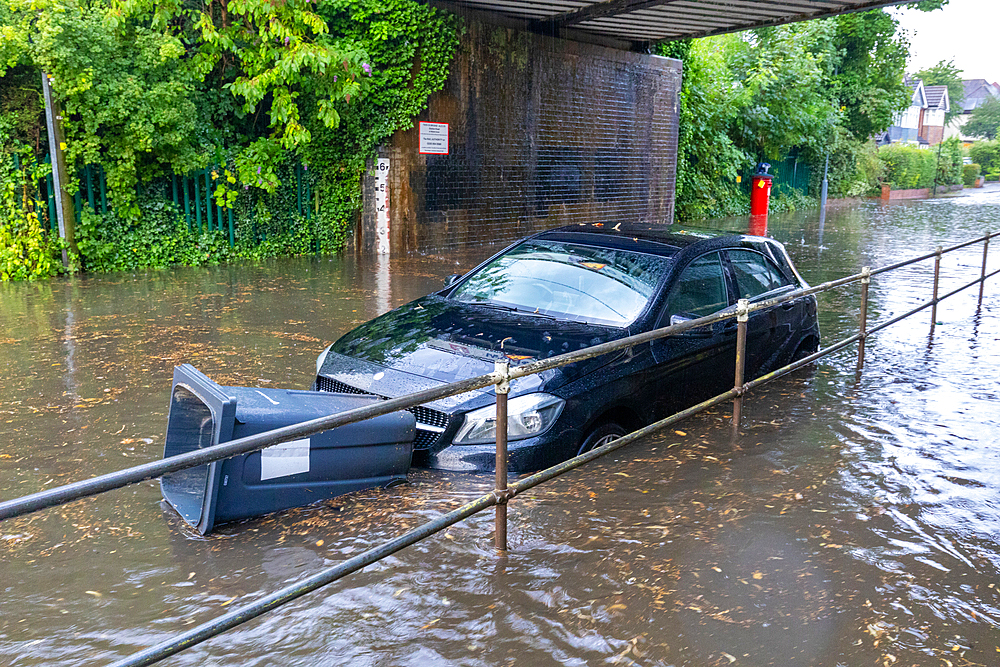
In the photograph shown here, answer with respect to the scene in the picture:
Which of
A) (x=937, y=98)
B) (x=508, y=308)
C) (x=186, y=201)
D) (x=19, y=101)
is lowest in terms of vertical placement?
(x=508, y=308)

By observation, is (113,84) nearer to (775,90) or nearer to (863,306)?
(863,306)

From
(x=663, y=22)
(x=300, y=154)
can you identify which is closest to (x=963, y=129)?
(x=663, y=22)

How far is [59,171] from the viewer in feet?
38.3

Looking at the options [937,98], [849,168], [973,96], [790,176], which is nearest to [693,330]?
[790,176]

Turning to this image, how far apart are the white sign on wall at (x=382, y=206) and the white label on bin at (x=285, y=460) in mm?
10944

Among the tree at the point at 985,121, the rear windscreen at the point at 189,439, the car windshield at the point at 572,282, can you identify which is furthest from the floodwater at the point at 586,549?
the tree at the point at 985,121

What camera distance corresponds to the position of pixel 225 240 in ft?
45.6

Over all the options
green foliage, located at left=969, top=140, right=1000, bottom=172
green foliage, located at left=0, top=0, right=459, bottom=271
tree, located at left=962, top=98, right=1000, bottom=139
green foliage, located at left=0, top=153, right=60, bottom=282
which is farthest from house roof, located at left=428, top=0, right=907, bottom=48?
tree, located at left=962, top=98, right=1000, bottom=139

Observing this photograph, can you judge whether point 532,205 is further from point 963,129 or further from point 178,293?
point 963,129

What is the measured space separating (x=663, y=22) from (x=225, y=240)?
9.33 m

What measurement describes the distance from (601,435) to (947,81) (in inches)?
3947

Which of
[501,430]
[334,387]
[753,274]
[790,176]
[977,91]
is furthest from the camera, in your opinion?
[977,91]

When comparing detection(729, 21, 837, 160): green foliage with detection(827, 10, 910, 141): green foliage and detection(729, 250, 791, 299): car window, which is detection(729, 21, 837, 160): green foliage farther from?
detection(729, 250, 791, 299): car window

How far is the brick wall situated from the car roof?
852 centimetres
